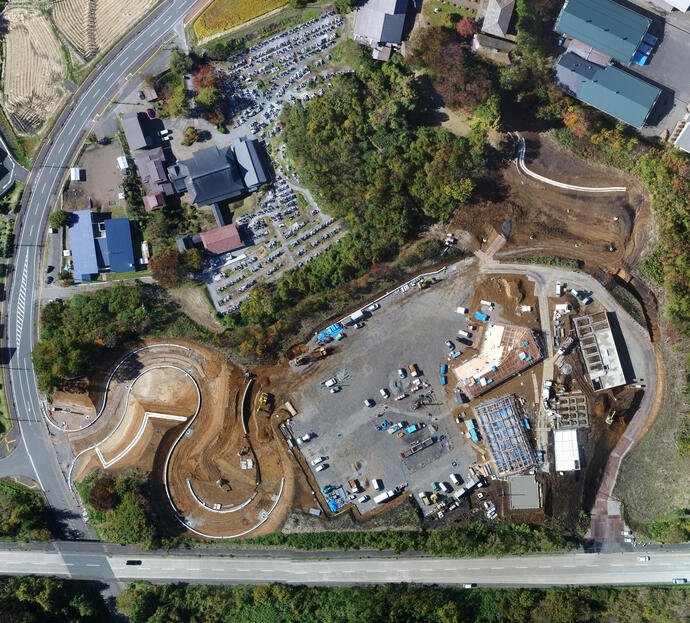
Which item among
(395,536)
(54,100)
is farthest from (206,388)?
(54,100)

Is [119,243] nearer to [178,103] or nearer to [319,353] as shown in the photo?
[178,103]

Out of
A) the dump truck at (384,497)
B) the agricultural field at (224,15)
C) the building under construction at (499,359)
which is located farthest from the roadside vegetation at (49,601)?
the agricultural field at (224,15)

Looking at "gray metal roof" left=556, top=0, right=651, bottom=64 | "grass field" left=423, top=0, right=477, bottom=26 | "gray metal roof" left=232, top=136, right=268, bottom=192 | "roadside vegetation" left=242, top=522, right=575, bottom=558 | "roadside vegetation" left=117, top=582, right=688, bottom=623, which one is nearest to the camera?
"roadside vegetation" left=117, top=582, right=688, bottom=623

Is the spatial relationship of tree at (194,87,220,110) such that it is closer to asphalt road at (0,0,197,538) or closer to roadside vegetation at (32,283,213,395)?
asphalt road at (0,0,197,538)

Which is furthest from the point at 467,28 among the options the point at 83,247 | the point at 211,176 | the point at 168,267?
the point at 83,247

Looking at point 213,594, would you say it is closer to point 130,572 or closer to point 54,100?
point 130,572

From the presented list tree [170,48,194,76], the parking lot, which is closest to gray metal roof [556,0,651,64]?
the parking lot
